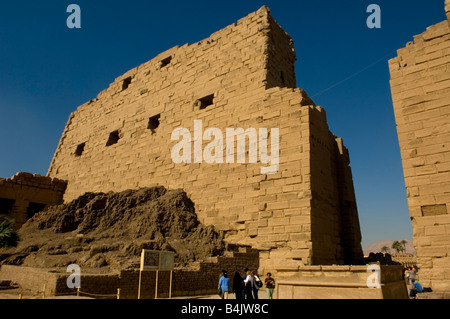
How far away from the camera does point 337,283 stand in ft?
14.1

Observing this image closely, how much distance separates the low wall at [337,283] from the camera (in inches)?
163

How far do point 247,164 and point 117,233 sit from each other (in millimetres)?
4363

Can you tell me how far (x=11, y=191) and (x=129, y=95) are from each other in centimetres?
702

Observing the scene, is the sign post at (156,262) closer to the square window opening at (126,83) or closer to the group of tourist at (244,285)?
the group of tourist at (244,285)

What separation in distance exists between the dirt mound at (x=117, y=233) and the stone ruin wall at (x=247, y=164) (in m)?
0.64

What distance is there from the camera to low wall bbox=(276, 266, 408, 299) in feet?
13.5

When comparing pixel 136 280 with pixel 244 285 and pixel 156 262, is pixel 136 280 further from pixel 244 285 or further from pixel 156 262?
pixel 244 285

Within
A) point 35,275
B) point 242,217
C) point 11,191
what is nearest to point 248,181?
point 242,217

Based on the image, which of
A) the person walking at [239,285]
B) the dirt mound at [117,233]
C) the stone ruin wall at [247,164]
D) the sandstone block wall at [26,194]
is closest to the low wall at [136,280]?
the dirt mound at [117,233]

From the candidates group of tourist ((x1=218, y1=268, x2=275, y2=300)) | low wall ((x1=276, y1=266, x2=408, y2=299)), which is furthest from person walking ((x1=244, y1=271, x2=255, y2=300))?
low wall ((x1=276, y1=266, x2=408, y2=299))

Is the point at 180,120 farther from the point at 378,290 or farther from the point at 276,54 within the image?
the point at 378,290
